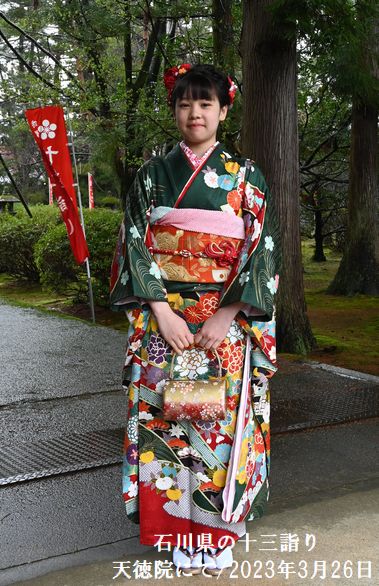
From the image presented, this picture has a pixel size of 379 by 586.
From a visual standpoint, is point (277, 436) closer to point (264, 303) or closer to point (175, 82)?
point (264, 303)

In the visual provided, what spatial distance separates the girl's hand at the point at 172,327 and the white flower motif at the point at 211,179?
0.49m

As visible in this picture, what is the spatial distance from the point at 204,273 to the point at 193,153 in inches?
19.0

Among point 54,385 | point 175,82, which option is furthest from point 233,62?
point 175,82

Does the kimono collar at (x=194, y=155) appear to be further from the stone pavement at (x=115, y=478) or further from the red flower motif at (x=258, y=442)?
the stone pavement at (x=115, y=478)

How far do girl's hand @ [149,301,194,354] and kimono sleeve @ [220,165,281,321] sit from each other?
7.1 inches

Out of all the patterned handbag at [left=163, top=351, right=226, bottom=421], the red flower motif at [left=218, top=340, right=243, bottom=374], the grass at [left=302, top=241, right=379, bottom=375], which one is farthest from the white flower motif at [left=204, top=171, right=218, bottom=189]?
the grass at [left=302, top=241, right=379, bottom=375]

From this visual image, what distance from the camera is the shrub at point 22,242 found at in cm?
1271

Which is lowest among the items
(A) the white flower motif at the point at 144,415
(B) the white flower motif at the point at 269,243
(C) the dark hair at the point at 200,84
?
(A) the white flower motif at the point at 144,415

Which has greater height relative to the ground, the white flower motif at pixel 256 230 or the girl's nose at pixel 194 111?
the girl's nose at pixel 194 111

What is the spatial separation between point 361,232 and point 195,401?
9.87 meters

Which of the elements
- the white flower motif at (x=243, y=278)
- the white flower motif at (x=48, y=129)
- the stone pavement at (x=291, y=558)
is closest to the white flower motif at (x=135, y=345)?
the white flower motif at (x=243, y=278)

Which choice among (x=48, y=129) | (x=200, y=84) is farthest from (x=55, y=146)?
(x=200, y=84)

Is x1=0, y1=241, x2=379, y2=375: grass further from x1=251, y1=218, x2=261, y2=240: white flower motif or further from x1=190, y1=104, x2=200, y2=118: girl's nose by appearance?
x1=190, y1=104, x2=200, y2=118: girl's nose

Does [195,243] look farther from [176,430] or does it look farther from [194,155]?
[176,430]
